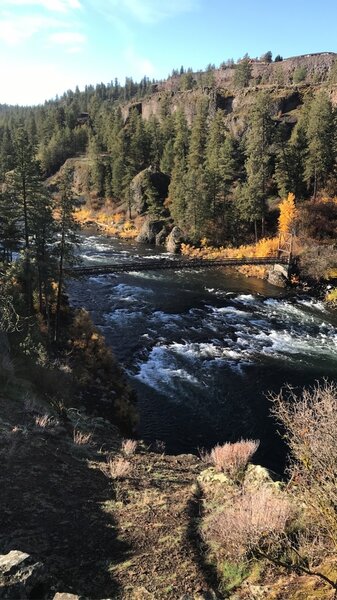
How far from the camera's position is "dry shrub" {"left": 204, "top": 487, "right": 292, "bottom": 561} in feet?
24.8

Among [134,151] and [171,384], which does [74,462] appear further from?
[134,151]

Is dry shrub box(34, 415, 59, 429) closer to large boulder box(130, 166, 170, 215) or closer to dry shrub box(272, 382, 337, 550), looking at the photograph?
dry shrub box(272, 382, 337, 550)

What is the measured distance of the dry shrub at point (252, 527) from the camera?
7.57 meters

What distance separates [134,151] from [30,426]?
89.0 meters

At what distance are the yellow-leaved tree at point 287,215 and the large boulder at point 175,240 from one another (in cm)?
1513

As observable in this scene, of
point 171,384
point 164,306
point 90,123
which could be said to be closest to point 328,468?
point 171,384

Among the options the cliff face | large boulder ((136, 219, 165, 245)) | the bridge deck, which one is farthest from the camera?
the cliff face

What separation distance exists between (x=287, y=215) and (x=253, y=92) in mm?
55663

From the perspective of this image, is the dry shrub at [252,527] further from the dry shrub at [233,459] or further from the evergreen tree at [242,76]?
the evergreen tree at [242,76]

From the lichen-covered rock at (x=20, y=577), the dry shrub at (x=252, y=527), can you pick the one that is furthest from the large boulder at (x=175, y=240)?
the lichen-covered rock at (x=20, y=577)

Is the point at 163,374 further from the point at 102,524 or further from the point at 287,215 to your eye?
the point at 287,215

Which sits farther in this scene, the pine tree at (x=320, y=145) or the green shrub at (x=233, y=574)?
the pine tree at (x=320, y=145)

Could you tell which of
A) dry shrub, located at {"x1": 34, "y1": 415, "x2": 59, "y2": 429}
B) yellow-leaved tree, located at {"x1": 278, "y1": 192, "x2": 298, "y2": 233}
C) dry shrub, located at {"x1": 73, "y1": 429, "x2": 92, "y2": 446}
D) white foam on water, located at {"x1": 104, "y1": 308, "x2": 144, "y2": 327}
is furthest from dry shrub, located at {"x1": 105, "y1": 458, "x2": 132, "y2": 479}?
yellow-leaved tree, located at {"x1": 278, "y1": 192, "x2": 298, "y2": 233}

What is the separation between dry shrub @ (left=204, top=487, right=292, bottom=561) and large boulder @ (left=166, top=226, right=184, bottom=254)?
58.6 metres
